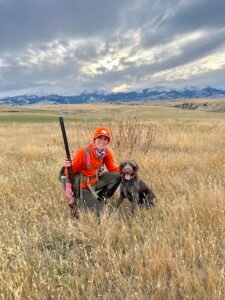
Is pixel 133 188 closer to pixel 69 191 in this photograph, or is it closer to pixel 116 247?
pixel 69 191

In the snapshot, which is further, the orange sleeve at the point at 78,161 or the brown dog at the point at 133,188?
the orange sleeve at the point at 78,161

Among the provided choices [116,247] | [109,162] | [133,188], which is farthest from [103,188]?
[116,247]

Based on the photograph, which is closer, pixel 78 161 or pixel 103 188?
pixel 78 161

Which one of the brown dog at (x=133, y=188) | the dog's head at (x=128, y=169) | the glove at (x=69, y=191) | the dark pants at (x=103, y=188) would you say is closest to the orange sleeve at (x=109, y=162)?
the dark pants at (x=103, y=188)

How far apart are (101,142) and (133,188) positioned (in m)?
0.82

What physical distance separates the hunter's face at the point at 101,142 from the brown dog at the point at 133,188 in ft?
1.26

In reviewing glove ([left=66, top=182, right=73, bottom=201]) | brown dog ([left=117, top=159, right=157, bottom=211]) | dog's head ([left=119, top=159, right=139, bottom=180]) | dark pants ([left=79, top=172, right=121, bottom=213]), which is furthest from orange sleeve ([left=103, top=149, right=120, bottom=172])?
glove ([left=66, top=182, right=73, bottom=201])

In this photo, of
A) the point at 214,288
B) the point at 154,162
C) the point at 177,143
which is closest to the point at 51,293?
the point at 214,288

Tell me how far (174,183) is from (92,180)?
69.0 inches

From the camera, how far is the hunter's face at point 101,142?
523 cm

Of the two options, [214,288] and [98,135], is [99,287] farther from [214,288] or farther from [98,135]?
[98,135]

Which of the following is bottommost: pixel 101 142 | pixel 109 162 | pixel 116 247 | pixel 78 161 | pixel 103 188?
pixel 116 247

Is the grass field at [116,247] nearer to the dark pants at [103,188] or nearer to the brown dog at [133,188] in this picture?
the brown dog at [133,188]

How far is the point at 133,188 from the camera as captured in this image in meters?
5.29
